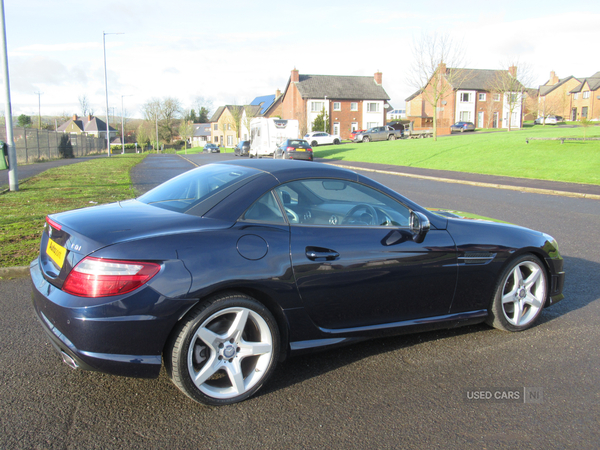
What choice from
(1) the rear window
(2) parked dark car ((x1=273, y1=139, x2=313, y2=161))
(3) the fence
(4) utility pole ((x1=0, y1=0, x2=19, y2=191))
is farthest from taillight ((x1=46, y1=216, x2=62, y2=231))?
(2) parked dark car ((x1=273, y1=139, x2=313, y2=161))

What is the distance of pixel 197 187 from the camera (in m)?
3.74

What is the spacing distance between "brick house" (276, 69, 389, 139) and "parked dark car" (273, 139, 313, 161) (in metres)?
37.2

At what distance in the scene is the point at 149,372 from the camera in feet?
9.31

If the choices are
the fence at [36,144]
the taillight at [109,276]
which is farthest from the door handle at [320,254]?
the fence at [36,144]

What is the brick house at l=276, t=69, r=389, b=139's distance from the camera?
230ft

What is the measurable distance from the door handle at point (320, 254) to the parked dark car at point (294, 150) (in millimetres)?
28136

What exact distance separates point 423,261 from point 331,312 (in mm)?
820

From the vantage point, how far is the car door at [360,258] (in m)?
3.26

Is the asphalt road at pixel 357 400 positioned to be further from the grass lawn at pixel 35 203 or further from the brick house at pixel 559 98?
the brick house at pixel 559 98

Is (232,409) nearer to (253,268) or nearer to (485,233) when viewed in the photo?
(253,268)

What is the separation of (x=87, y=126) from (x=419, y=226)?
129 meters

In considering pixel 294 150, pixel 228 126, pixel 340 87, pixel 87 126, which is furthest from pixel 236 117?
pixel 294 150

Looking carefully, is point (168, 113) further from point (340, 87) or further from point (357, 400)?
point (357, 400)

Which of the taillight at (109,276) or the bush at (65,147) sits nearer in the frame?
the taillight at (109,276)
